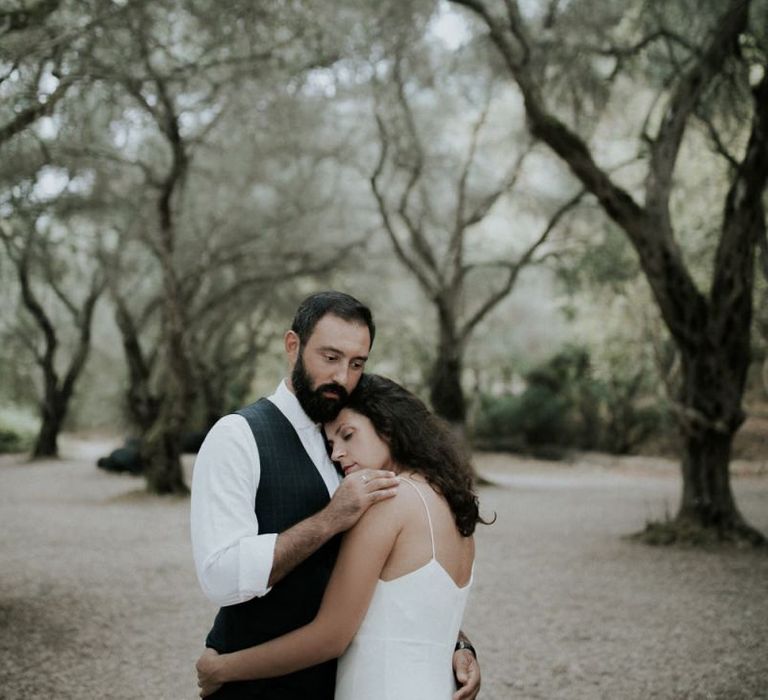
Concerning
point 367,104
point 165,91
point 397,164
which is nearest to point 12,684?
point 165,91

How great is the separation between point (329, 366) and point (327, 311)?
17 centimetres

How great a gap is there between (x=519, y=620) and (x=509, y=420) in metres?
20.4

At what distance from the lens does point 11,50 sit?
6.03 meters

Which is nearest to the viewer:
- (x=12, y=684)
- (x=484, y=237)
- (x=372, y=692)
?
(x=372, y=692)

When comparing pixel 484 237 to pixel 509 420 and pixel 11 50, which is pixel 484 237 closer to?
pixel 509 420

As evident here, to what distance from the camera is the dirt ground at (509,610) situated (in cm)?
504

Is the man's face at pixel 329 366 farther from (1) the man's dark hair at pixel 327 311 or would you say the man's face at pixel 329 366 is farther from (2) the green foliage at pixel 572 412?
(2) the green foliage at pixel 572 412

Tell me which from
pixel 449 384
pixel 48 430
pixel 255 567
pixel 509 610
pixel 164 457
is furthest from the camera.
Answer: pixel 48 430

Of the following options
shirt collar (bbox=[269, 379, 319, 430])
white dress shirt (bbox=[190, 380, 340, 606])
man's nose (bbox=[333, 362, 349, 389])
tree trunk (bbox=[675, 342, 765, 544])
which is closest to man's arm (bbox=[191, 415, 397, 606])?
white dress shirt (bbox=[190, 380, 340, 606])

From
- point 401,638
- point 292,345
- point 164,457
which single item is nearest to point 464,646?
point 401,638

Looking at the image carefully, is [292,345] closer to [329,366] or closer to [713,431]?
[329,366]

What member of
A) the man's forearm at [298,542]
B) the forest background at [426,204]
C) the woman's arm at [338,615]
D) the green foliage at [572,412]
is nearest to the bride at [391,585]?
the woman's arm at [338,615]

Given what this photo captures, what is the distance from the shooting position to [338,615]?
2.11 meters

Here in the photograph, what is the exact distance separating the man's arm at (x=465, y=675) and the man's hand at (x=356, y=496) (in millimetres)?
604
